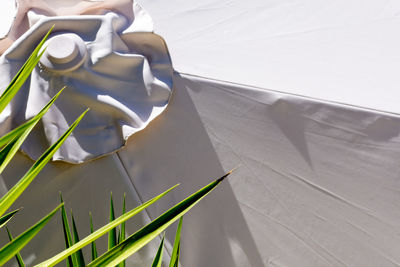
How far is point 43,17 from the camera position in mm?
1481

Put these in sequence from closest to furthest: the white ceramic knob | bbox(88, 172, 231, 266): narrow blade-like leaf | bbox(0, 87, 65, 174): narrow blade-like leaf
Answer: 1. bbox(88, 172, 231, 266): narrow blade-like leaf
2. bbox(0, 87, 65, 174): narrow blade-like leaf
3. the white ceramic knob

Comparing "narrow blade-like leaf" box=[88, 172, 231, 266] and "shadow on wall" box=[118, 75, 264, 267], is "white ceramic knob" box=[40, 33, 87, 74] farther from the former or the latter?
"narrow blade-like leaf" box=[88, 172, 231, 266]

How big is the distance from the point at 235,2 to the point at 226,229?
2.43 ft

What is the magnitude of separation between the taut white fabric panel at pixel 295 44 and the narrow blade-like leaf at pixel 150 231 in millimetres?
779

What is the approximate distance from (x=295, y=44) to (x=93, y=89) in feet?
2.00

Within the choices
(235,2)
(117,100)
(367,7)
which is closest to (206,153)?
(117,100)

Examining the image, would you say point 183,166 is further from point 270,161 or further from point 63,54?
point 63,54

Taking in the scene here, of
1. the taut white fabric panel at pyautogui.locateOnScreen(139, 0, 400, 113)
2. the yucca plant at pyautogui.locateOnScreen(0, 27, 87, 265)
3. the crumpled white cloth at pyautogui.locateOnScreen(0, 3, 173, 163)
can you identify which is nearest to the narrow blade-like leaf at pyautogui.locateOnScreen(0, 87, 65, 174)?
the yucca plant at pyautogui.locateOnScreen(0, 27, 87, 265)

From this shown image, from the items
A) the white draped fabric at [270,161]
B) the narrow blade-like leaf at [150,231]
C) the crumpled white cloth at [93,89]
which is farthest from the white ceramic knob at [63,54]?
the narrow blade-like leaf at [150,231]

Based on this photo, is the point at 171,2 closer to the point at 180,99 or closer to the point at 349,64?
the point at 180,99

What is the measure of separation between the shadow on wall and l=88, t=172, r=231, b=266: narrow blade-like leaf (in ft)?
2.36

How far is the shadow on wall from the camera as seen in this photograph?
1.49 meters

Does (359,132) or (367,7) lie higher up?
(367,7)

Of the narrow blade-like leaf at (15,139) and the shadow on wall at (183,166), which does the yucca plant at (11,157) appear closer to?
the narrow blade-like leaf at (15,139)
